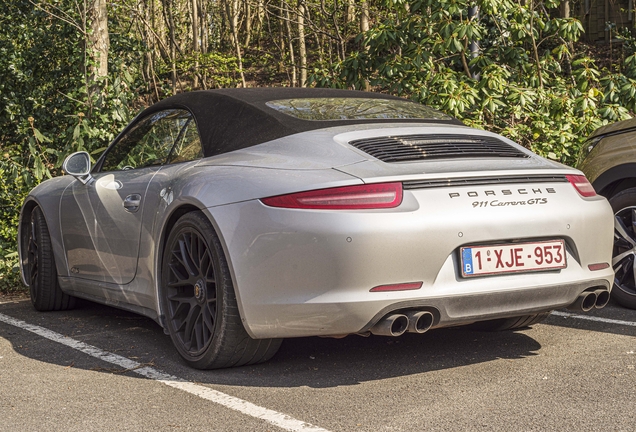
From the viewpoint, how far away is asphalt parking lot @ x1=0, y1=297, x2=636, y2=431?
3350mm

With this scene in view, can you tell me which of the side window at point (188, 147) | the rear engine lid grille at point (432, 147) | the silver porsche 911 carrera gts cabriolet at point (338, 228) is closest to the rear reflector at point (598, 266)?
the silver porsche 911 carrera gts cabriolet at point (338, 228)

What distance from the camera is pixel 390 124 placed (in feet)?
14.6

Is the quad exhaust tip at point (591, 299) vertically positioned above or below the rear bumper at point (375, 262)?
below

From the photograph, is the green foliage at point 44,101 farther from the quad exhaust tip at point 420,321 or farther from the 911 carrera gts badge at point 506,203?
the 911 carrera gts badge at point 506,203

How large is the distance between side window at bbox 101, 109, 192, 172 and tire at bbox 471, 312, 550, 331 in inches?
80.6

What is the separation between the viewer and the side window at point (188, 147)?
180 inches

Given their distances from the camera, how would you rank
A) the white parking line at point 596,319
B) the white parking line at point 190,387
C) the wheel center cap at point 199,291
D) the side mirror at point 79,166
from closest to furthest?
the white parking line at point 190,387 < the wheel center cap at point 199,291 < the white parking line at point 596,319 < the side mirror at point 79,166

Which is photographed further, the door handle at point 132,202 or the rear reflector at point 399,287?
the door handle at point 132,202

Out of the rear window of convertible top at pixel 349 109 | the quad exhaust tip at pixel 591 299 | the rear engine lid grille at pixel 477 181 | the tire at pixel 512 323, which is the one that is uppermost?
the rear window of convertible top at pixel 349 109

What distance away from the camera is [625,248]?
220 inches

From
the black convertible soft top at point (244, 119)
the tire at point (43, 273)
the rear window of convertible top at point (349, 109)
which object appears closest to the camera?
the black convertible soft top at point (244, 119)

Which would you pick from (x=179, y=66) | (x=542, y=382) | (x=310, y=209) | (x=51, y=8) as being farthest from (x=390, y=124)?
(x=179, y=66)

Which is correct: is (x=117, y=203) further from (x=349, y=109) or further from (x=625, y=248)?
(x=625, y=248)

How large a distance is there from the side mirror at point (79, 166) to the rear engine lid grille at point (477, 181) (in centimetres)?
259
